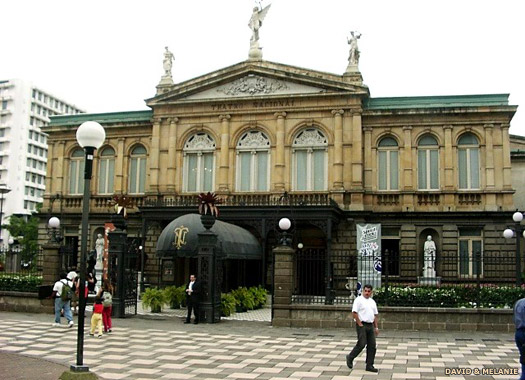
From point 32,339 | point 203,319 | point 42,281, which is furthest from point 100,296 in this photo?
point 42,281

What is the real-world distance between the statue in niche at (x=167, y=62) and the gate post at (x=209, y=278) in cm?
1885

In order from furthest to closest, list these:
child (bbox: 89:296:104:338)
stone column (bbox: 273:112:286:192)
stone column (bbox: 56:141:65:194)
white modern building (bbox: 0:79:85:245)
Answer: white modern building (bbox: 0:79:85:245)
stone column (bbox: 56:141:65:194)
stone column (bbox: 273:112:286:192)
child (bbox: 89:296:104:338)

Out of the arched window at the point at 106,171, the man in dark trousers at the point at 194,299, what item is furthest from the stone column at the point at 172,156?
the man in dark trousers at the point at 194,299

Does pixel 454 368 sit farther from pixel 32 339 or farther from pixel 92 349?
pixel 32 339

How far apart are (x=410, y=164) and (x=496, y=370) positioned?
74.1 feet

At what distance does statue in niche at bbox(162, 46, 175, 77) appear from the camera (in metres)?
39.1

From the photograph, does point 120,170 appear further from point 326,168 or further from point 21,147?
point 21,147

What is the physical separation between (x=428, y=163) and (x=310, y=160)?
679cm

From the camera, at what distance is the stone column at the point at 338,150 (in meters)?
34.7

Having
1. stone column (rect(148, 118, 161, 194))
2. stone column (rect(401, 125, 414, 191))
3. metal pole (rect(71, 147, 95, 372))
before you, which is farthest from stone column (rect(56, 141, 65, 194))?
metal pole (rect(71, 147, 95, 372))

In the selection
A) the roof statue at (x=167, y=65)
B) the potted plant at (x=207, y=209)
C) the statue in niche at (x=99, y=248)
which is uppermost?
the roof statue at (x=167, y=65)

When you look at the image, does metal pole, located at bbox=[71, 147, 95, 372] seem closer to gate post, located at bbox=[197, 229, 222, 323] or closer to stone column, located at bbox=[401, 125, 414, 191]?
gate post, located at bbox=[197, 229, 222, 323]

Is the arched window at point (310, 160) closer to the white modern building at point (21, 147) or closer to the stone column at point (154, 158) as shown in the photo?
the stone column at point (154, 158)

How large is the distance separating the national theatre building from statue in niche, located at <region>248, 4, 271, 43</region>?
0.55m
